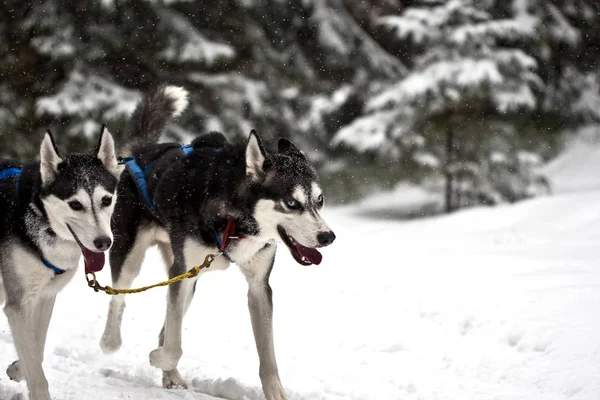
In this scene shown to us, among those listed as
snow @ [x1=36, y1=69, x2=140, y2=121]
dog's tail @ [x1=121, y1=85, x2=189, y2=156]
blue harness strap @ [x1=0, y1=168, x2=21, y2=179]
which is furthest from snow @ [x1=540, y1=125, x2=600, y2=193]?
blue harness strap @ [x1=0, y1=168, x2=21, y2=179]

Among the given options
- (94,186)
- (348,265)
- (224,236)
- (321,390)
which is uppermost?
(94,186)

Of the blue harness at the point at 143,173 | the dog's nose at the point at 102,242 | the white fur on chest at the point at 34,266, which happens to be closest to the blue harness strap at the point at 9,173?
the white fur on chest at the point at 34,266

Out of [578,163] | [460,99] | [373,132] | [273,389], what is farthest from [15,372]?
[578,163]

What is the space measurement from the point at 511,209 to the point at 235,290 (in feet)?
15.4

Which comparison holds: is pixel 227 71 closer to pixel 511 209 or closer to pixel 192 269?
pixel 511 209

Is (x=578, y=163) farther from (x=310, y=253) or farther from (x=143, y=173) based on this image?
(x=310, y=253)

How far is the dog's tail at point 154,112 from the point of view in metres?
5.87

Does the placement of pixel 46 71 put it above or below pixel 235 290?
above

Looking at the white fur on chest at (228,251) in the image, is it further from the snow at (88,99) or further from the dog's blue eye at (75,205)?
the snow at (88,99)

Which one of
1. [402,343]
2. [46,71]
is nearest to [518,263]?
[402,343]

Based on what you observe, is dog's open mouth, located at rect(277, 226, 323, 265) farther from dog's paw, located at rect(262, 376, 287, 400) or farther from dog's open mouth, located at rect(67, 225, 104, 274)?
dog's open mouth, located at rect(67, 225, 104, 274)

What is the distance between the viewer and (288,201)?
13.1 ft

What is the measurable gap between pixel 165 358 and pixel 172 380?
0.41m

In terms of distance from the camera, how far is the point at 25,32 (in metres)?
12.0
